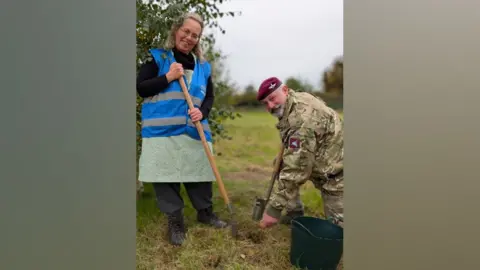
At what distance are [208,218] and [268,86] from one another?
3.08ft

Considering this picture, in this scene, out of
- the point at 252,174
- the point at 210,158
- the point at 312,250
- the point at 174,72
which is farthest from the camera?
the point at 252,174

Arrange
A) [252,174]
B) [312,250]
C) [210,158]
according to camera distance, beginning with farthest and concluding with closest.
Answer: [252,174], [210,158], [312,250]

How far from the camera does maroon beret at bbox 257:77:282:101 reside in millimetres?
3037

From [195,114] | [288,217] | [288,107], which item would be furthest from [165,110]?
[288,217]

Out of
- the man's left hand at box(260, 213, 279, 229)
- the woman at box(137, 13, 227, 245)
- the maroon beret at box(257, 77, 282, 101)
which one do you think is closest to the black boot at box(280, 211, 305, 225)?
the man's left hand at box(260, 213, 279, 229)

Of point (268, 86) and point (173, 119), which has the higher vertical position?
point (268, 86)

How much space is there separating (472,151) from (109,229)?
69.0 inches

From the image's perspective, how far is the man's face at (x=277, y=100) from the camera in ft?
9.97

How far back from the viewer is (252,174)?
3484 mm

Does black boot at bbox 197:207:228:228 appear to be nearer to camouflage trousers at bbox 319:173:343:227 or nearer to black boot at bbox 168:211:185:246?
black boot at bbox 168:211:185:246

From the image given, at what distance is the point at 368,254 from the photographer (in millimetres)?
2312

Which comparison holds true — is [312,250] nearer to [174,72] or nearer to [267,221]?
[267,221]

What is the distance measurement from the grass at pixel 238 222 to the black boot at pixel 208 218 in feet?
0.13

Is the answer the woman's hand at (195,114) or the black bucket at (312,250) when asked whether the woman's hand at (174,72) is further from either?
the black bucket at (312,250)
